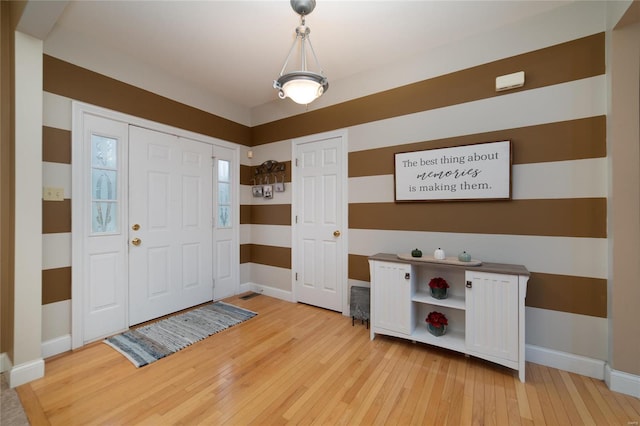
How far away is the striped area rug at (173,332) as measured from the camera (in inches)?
92.8

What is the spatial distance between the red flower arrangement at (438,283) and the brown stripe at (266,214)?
2.06m

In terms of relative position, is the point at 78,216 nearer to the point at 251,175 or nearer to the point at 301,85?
the point at 251,175

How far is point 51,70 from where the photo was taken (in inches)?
90.3

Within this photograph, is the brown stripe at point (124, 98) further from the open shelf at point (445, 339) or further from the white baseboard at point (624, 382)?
the white baseboard at point (624, 382)

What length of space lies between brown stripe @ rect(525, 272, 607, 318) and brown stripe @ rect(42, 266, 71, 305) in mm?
4142

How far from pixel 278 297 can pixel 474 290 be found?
2.61 metres

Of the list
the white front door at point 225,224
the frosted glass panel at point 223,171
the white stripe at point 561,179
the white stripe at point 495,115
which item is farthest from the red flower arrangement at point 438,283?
the frosted glass panel at point 223,171

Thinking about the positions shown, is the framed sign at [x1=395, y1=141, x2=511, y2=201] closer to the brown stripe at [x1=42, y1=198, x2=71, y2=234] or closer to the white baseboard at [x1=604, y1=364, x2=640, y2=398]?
the white baseboard at [x1=604, y1=364, x2=640, y2=398]

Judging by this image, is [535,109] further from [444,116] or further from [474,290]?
[474,290]

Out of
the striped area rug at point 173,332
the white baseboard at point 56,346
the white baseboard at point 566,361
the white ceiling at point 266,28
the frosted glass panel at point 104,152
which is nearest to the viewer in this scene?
the white baseboard at point 566,361

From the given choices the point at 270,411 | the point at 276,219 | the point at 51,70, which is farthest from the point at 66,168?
the point at 270,411

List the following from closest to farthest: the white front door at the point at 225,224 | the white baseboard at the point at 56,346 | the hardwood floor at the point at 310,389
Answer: the hardwood floor at the point at 310,389
the white baseboard at the point at 56,346
the white front door at the point at 225,224

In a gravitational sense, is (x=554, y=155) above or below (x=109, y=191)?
above

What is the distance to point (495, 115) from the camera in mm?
2359
